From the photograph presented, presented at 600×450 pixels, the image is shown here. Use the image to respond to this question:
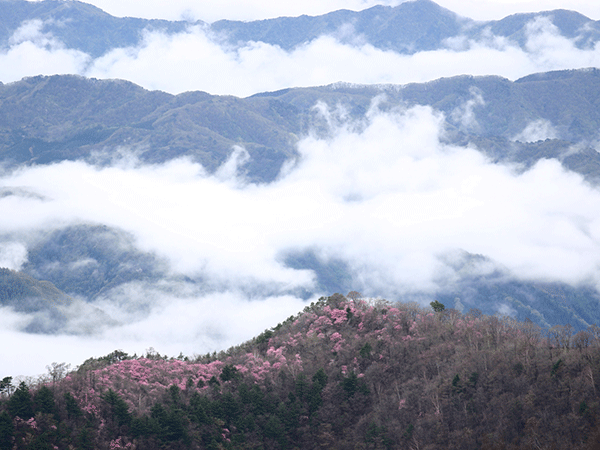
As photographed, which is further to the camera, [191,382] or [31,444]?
[191,382]

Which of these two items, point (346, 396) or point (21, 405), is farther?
point (346, 396)

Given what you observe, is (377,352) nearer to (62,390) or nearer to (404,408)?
(404,408)

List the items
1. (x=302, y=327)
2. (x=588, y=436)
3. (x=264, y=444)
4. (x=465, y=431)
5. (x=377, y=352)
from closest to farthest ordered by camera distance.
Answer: (x=588, y=436) < (x=465, y=431) < (x=264, y=444) < (x=377, y=352) < (x=302, y=327)

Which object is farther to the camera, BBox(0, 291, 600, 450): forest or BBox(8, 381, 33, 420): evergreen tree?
BBox(8, 381, 33, 420): evergreen tree

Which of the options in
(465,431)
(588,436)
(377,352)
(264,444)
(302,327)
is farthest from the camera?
(302,327)

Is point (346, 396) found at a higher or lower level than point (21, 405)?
lower

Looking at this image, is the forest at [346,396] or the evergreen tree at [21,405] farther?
the evergreen tree at [21,405]

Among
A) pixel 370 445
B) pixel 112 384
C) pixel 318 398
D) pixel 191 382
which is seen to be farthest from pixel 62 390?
pixel 370 445

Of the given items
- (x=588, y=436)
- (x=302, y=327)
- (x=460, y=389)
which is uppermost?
(x=302, y=327)
